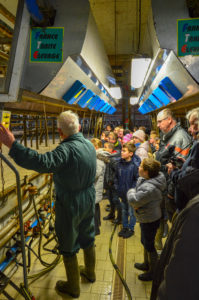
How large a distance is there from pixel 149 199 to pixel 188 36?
1979 millimetres

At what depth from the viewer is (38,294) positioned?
7.28 feet

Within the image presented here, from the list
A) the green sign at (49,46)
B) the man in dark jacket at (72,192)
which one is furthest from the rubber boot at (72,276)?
the green sign at (49,46)

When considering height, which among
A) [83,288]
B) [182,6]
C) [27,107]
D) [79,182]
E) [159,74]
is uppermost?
[182,6]

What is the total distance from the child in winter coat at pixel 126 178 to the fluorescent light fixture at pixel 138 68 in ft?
3.84

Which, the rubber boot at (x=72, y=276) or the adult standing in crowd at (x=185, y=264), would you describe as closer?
the adult standing in crowd at (x=185, y=264)

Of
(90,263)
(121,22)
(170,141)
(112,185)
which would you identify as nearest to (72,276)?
(90,263)

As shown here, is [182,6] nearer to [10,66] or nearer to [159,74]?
[159,74]

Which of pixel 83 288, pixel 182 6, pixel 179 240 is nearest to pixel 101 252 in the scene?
pixel 83 288

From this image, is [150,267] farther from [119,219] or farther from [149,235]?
[119,219]

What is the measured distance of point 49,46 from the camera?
102 inches

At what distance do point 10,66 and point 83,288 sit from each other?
8.64 feet

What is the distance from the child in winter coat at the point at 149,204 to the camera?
90.8 inches

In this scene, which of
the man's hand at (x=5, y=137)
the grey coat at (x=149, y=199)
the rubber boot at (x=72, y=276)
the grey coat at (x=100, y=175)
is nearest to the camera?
the man's hand at (x=5, y=137)

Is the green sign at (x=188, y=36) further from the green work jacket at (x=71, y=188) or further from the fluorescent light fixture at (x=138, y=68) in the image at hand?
the green work jacket at (x=71, y=188)
